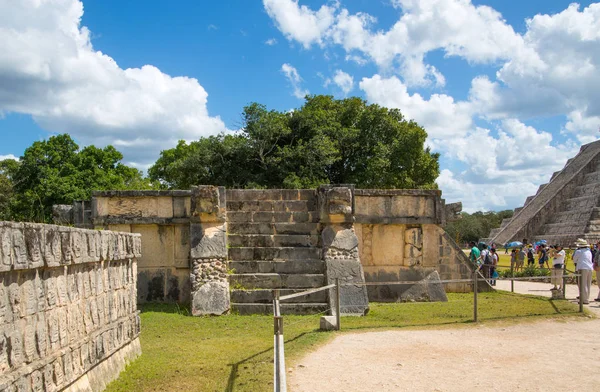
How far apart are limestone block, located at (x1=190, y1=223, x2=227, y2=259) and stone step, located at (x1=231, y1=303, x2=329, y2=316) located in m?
1.10

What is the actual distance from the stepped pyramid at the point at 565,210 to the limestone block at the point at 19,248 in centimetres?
3680

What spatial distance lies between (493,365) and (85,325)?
4395 millimetres

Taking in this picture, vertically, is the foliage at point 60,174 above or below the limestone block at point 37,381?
above

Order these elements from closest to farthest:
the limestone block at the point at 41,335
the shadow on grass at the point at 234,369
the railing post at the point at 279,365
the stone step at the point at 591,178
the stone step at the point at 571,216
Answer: the railing post at the point at 279,365
the limestone block at the point at 41,335
the shadow on grass at the point at 234,369
the stone step at the point at 571,216
the stone step at the point at 591,178

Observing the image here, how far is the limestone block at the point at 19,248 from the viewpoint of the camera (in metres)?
3.45

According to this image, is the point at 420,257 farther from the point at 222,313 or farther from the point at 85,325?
the point at 85,325

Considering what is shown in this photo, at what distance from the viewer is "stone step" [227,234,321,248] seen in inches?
429

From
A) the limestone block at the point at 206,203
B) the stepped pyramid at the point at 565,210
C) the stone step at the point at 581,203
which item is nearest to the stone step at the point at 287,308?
A: the limestone block at the point at 206,203

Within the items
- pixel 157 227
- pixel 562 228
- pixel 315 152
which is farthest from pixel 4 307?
pixel 562 228

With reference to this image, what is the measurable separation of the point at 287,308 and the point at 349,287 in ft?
3.93

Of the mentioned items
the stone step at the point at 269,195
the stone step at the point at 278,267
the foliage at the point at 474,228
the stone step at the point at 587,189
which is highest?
the stone step at the point at 587,189

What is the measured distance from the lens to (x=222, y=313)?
949 cm

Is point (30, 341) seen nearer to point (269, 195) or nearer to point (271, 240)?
point (271, 240)

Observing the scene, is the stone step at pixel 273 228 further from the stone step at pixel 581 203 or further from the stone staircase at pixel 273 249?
the stone step at pixel 581 203
